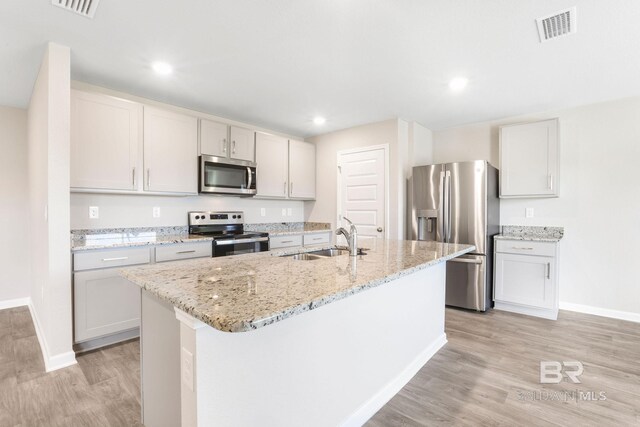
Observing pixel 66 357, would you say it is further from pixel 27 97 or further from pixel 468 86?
pixel 468 86

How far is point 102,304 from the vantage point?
2566 millimetres

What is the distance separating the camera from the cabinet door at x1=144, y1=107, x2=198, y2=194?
3.07 m

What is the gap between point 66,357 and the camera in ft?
7.66

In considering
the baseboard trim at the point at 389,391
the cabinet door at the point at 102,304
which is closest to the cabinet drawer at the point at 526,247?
the baseboard trim at the point at 389,391

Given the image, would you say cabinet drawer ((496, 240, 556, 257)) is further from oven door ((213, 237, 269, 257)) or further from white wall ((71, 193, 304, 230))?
white wall ((71, 193, 304, 230))

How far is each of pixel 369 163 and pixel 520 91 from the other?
1840mm

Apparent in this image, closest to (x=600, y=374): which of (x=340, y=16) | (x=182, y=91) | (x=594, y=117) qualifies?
(x=594, y=117)

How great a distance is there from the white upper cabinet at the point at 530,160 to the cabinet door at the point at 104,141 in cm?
411

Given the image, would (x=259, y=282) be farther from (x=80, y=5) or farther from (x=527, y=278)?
(x=527, y=278)

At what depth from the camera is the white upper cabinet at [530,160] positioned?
3.54 meters

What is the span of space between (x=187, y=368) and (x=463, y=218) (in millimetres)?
3407

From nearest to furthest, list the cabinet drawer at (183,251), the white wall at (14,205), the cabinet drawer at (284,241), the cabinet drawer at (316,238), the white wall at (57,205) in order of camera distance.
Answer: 1. the white wall at (57,205)
2. the cabinet drawer at (183,251)
3. the white wall at (14,205)
4. the cabinet drawer at (284,241)
5. the cabinet drawer at (316,238)

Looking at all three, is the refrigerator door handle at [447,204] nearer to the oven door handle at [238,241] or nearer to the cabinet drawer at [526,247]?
the cabinet drawer at [526,247]

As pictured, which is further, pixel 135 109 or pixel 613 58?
pixel 135 109
